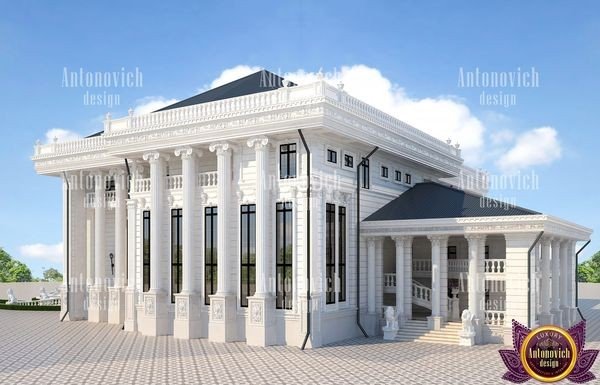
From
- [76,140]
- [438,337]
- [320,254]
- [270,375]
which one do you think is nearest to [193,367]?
[270,375]

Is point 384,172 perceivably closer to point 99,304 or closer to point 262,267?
point 262,267

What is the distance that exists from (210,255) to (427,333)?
30.6ft

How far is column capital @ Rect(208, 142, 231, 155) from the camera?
2472 centimetres

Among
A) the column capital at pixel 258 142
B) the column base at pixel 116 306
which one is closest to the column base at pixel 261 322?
the column capital at pixel 258 142

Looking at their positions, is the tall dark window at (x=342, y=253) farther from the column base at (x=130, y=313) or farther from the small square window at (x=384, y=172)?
the column base at (x=130, y=313)

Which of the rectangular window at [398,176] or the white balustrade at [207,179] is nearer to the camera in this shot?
the white balustrade at [207,179]

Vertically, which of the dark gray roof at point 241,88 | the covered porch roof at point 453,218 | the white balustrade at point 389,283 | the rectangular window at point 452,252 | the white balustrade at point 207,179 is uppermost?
the dark gray roof at point 241,88

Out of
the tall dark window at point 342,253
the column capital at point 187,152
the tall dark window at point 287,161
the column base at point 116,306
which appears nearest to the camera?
the tall dark window at point 287,161

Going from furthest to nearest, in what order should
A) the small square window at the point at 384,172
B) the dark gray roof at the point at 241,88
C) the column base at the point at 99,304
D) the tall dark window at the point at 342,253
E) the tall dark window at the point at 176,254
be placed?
the column base at the point at 99,304, the small square window at the point at 384,172, the dark gray roof at the point at 241,88, the tall dark window at the point at 176,254, the tall dark window at the point at 342,253

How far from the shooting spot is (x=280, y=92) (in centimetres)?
2364

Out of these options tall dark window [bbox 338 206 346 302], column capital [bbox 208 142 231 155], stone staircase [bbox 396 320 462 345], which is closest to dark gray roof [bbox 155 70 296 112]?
column capital [bbox 208 142 231 155]

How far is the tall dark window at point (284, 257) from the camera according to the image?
77.7 ft

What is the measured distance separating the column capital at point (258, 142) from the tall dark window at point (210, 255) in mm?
3492

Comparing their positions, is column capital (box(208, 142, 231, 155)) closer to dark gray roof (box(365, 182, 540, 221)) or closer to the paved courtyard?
dark gray roof (box(365, 182, 540, 221))
